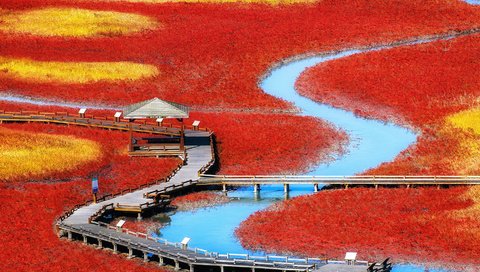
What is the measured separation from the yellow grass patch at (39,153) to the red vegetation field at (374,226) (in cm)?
1513

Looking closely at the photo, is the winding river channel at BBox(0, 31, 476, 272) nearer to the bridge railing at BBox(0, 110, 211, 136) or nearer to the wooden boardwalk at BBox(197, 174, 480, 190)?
the wooden boardwalk at BBox(197, 174, 480, 190)

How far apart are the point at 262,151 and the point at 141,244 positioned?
2432cm

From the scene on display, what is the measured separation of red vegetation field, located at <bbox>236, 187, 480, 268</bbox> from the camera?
7050 cm

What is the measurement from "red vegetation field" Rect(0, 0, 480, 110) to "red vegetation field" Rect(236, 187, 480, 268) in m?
27.3

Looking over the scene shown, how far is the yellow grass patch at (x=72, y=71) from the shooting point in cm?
11625

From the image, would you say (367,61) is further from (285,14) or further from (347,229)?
(347,229)

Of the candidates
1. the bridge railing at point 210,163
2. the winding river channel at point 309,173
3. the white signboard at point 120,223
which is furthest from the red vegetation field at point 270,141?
the white signboard at point 120,223

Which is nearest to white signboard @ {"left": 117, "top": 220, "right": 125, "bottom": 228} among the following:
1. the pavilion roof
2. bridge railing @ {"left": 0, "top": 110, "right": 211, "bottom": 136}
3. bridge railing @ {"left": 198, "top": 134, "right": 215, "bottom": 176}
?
bridge railing @ {"left": 198, "top": 134, "right": 215, "bottom": 176}

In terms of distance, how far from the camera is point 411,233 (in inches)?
2896

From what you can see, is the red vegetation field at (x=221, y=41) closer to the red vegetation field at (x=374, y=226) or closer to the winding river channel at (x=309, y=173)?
the winding river channel at (x=309, y=173)

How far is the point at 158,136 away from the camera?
9600 cm

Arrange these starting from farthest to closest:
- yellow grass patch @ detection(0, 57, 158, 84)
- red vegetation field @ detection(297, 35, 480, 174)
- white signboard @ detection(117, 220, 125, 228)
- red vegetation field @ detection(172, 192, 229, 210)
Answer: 1. yellow grass patch @ detection(0, 57, 158, 84)
2. red vegetation field @ detection(297, 35, 480, 174)
3. red vegetation field @ detection(172, 192, 229, 210)
4. white signboard @ detection(117, 220, 125, 228)

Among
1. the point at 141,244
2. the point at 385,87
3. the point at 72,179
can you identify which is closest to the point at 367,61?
the point at 385,87

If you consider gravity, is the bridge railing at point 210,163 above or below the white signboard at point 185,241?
above
